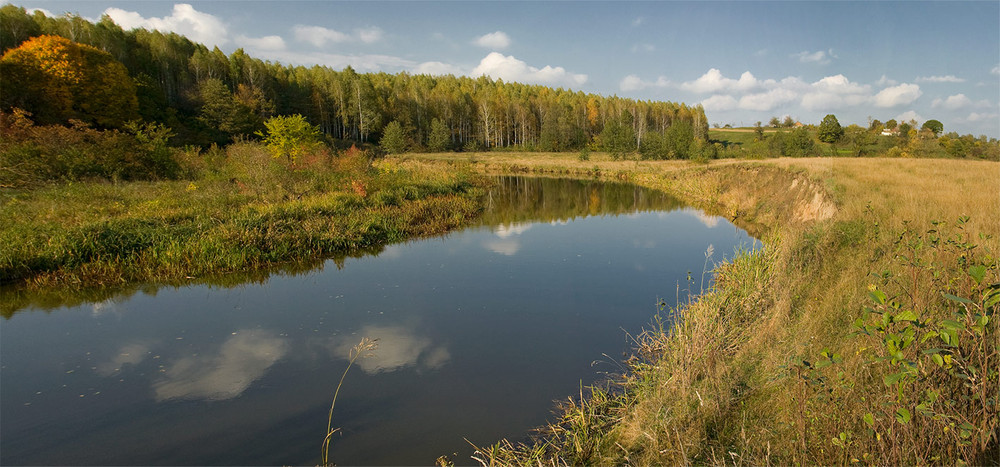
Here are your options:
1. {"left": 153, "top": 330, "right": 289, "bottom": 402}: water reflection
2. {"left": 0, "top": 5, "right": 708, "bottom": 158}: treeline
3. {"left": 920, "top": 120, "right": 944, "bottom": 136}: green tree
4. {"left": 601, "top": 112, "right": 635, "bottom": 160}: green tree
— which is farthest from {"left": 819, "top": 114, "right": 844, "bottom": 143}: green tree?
{"left": 153, "top": 330, "right": 289, "bottom": 402}: water reflection

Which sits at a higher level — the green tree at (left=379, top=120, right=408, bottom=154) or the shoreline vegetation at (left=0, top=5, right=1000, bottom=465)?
the green tree at (left=379, top=120, right=408, bottom=154)

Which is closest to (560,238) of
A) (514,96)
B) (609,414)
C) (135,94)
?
(609,414)

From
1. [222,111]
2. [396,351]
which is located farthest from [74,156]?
[222,111]

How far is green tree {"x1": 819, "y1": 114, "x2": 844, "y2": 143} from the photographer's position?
41875mm

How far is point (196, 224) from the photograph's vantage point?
494 inches

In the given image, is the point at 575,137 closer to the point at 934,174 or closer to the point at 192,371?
the point at 934,174

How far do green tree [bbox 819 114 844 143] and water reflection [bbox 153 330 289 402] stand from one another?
49.9 metres

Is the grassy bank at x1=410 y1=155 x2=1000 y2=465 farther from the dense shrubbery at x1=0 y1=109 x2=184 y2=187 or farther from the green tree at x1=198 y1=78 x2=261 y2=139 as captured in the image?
the green tree at x1=198 y1=78 x2=261 y2=139

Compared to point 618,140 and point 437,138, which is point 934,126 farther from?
point 437,138

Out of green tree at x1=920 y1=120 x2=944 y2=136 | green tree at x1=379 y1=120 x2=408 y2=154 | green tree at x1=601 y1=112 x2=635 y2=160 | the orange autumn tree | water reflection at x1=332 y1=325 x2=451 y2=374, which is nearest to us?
water reflection at x1=332 y1=325 x2=451 y2=374

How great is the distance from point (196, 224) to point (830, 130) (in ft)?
164

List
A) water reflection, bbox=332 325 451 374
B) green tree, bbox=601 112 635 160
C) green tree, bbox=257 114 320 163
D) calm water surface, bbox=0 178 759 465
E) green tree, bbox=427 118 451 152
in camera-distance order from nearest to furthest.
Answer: calm water surface, bbox=0 178 759 465 < water reflection, bbox=332 325 451 374 < green tree, bbox=257 114 320 163 < green tree, bbox=601 112 635 160 < green tree, bbox=427 118 451 152

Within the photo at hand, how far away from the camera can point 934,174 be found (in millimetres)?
13539

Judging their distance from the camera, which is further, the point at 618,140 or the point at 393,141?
the point at 618,140
